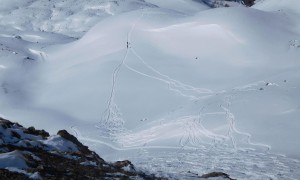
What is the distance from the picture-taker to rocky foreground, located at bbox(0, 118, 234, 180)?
9234mm

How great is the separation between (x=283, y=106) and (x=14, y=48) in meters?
22.8

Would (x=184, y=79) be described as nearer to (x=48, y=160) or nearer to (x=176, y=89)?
(x=176, y=89)

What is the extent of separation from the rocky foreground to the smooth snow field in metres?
2.17

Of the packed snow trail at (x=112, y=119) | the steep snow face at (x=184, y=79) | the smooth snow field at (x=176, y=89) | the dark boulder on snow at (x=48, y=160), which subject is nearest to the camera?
the dark boulder on snow at (x=48, y=160)

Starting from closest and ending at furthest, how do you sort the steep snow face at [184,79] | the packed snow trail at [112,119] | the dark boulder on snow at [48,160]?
the dark boulder on snow at [48,160] < the steep snow face at [184,79] < the packed snow trail at [112,119]

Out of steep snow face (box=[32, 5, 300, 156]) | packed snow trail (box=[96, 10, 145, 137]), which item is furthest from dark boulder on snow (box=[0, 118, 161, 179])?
packed snow trail (box=[96, 10, 145, 137])

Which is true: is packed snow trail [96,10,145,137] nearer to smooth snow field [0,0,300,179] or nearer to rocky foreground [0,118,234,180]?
smooth snow field [0,0,300,179]

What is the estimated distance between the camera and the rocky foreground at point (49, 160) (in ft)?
30.3

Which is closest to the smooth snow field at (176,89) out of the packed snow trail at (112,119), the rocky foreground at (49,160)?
the packed snow trail at (112,119)

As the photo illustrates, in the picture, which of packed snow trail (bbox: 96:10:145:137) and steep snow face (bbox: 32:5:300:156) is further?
packed snow trail (bbox: 96:10:145:137)

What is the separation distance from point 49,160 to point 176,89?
1459 cm

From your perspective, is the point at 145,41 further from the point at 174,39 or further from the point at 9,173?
the point at 9,173

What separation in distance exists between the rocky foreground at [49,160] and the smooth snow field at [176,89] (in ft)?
7.11

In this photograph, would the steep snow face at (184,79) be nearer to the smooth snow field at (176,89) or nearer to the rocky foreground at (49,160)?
the smooth snow field at (176,89)
